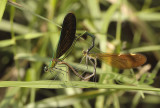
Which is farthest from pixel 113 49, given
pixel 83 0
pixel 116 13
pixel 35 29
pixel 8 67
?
pixel 8 67

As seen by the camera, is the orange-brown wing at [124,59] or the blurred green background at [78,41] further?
the blurred green background at [78,41]

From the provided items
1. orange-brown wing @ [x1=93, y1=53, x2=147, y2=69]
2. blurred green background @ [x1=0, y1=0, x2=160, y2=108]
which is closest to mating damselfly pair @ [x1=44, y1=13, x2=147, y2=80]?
orange-brown wing @ [x1=93, y1=53, x2=147, y2=69]

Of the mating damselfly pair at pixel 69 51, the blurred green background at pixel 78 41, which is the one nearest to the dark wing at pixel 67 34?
the mating damselfly pair at pixel 69 51

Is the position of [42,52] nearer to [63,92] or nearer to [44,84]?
[63,92]

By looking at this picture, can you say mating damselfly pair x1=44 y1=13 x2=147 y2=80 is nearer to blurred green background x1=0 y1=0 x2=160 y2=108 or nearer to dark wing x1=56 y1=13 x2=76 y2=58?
dark wing x1=56 y1=13 x2=76 y2=58

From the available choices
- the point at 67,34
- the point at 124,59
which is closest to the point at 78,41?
the point at 124,59

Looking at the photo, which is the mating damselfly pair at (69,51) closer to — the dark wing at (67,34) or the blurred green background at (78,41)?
the dark wing at (67,34)

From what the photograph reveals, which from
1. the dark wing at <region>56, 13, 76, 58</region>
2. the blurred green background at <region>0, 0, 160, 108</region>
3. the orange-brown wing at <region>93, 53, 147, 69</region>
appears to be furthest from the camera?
the blurred green background at <region>0, 0, 160, 108</region>
